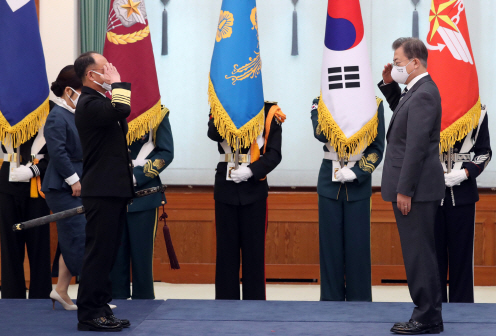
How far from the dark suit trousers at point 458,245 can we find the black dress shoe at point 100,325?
5.88ft

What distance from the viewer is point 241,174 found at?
10.6ft

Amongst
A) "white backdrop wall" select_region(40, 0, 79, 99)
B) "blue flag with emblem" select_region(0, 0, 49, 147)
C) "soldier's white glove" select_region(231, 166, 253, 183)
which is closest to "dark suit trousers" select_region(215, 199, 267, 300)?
"soldier's white glove" select_region(231, 166, 253, 183)

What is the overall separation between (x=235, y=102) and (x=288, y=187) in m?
1.56

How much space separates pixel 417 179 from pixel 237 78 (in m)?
1.29

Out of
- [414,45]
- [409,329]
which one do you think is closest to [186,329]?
[409,329]

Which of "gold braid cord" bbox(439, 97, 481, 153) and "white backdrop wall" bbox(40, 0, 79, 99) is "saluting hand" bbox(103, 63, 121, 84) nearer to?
"gold braid cord" bbox(439, 97, 481, 153)

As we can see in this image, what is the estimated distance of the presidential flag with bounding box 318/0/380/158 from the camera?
3.36 meters

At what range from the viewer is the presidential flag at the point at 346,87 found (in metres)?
3.36

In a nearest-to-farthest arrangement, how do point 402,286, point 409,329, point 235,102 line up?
point 409,329 < point 235,102 < point 402,286

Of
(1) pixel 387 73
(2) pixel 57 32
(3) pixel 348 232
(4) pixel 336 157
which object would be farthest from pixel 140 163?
(2) pixel 57 32

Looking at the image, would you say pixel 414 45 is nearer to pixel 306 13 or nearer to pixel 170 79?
pixel 306 13

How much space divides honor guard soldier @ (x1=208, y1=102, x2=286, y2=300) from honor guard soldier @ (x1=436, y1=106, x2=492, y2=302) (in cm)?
97

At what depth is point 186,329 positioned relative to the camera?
2541 millimetres

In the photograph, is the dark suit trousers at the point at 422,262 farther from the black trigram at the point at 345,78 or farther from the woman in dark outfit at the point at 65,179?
the woman in dark outfit at the point at 65,179
